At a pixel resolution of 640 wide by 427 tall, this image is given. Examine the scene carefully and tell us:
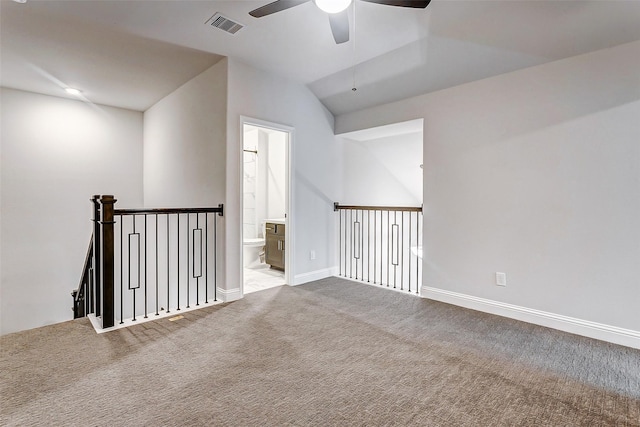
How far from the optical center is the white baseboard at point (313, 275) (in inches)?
165

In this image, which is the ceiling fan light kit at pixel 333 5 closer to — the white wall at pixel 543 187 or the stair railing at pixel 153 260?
the white wall at pixel 543 187

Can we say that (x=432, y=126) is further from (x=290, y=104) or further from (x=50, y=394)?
(x=50, y=394)

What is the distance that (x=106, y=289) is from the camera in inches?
105

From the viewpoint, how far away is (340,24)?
2.22 metres

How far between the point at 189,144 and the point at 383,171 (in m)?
3.13

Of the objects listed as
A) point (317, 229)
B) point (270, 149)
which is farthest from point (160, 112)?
point (317, 229)

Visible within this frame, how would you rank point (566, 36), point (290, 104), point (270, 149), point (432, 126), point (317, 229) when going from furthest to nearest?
point (270, 149), point (317, 229), point (290, 104), point (432, 126), point (566, 36)

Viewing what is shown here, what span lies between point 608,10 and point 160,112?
533 centimetres

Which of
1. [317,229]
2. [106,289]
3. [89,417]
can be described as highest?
[317,229]

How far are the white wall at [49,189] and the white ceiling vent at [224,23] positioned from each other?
3.56 metres

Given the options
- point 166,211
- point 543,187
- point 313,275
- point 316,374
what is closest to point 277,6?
point 166,211

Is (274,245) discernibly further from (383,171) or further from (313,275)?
(383,171)

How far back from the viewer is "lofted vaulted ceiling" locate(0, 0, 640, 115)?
2.45 meters

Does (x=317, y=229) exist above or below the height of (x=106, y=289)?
above
